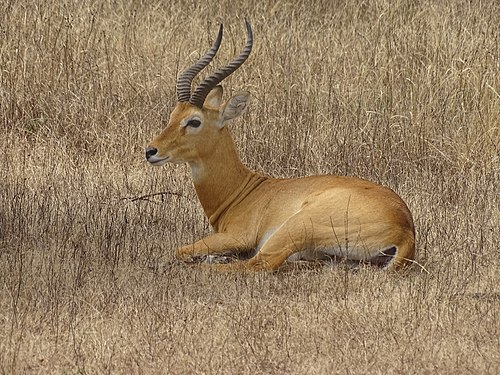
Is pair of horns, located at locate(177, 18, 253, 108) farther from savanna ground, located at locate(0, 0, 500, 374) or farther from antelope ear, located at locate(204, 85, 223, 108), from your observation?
savanna ground, located at locate(0, 0, 500, 374)

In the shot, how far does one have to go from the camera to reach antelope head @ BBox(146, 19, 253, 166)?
7656 millimetres

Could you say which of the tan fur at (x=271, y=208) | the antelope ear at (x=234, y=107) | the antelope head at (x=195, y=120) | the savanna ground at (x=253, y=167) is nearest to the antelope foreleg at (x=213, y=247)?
the tan fur at (x=271, y=208)

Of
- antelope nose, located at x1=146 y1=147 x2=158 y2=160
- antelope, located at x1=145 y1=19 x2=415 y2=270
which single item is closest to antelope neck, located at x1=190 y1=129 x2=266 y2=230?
antelope, located at x1=145 y1=19 x2=415 y2=270

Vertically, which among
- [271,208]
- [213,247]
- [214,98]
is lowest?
[213,247]

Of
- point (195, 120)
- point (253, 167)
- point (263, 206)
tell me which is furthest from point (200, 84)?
point (253, 167)

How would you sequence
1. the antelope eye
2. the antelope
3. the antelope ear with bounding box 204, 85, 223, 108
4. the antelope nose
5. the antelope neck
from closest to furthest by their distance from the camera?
1. the antelope
2. the antelope nose
3. the antelope eye
4. the antelope neck
5. the antelope ear with bounding box 204, 85, 223, 108

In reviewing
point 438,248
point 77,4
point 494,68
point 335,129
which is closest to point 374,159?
point 335,129

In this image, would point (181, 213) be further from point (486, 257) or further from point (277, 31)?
point (277, 31)

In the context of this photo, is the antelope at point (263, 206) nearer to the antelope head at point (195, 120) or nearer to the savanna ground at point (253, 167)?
the antelope head at point (195, 120)

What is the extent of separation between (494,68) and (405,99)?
0.84m

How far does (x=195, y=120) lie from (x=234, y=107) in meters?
0.31

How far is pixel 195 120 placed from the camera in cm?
774

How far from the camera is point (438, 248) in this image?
755 cm

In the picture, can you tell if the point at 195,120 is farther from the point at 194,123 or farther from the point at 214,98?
the point at 214,98
